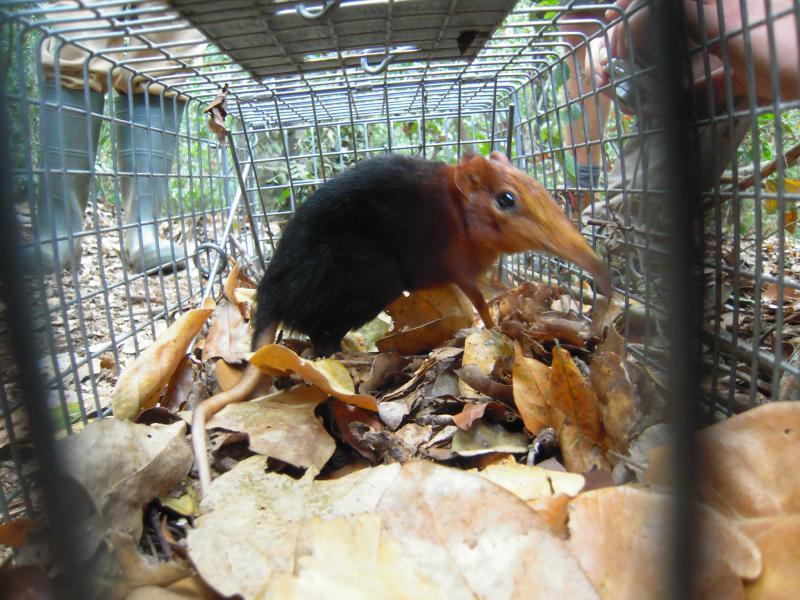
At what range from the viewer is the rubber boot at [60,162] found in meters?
1.40

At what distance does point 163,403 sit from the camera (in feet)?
5.40

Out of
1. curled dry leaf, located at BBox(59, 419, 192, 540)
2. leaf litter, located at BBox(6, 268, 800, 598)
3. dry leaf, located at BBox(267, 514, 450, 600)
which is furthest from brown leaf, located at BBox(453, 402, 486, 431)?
curled dry leaf, located at BBox(59, 419, 192, 540)

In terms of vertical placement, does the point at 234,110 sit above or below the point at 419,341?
above

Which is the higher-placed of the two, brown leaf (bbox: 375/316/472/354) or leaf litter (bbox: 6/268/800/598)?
brown leaf (bbox: 375/316/472/354)

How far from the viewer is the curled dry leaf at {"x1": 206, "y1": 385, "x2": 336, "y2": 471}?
1.25 metres

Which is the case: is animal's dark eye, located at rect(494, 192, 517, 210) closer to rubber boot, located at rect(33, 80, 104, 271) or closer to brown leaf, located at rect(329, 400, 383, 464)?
brown leaf, located at rect(329, 400, 383, 464)

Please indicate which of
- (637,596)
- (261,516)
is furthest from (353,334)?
(637,596)

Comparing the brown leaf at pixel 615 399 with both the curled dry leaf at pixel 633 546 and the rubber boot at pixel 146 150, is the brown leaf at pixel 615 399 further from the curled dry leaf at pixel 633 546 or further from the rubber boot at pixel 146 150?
the rubber boot at pixel 146 150

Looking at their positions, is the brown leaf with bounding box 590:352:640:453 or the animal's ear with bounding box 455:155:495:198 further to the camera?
the animal's ear with bounding box 455:155:495:198

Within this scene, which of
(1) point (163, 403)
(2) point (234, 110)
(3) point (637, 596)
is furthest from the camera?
(2) point (234, 110)

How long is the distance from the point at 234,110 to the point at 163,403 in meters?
1.43

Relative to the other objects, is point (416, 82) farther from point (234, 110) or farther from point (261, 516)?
point (261, 516)

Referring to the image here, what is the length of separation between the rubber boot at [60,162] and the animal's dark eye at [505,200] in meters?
1.30

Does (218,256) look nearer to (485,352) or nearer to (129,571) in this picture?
(485,352)
